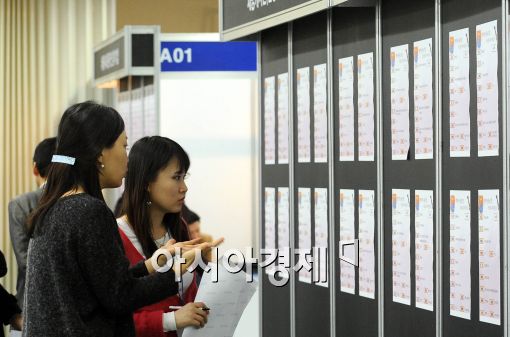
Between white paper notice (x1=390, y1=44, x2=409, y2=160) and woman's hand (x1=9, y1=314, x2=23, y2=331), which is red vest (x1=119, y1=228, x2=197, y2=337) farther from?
woman's hand (x1=9, y1=314, x2=23, y2=331)

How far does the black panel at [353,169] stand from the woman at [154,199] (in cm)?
62

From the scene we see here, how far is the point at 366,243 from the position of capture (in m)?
3.16

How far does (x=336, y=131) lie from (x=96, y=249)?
4.32ft

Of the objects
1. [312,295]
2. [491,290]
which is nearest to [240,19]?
[312,295]

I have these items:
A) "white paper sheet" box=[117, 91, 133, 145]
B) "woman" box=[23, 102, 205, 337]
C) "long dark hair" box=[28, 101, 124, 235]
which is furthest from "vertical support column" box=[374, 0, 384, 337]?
"white paper sheet" box=[117, 91, 133, 145]

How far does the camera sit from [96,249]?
7.42 ft

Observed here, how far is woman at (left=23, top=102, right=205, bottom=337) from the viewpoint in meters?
2.27

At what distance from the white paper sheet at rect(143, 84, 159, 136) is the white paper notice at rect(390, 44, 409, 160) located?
3554 millimetres

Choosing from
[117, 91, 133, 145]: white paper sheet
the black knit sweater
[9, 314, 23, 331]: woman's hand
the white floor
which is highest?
[117, 91, 133, 145]: white paper sheet

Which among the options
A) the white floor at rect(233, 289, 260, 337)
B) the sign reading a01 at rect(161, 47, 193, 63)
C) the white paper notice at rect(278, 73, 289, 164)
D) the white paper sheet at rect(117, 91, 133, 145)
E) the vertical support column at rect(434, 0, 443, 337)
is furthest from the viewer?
the white paper sheet at rect(117, 91, 133, 145)

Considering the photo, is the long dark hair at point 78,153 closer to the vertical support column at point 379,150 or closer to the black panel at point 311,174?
the vertical support column at point 379,150

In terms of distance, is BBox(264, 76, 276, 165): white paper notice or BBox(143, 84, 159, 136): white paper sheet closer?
BBox(264, 76, 276, 165): white paper notice

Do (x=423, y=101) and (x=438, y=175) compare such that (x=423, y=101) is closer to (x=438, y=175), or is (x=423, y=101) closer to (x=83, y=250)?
(x=438, y=175)

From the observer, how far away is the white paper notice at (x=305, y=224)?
11.6 ft
